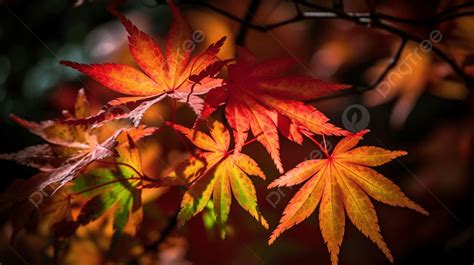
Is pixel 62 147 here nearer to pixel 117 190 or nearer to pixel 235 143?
pixel 117 190

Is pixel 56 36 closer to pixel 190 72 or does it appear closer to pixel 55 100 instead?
pixel 55 100

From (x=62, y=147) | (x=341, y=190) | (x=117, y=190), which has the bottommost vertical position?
(x=341, y=190)

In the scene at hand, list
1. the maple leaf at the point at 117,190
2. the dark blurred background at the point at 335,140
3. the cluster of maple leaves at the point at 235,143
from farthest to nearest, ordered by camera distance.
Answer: the dark blurred background at the point at 335,140 → the maple leaf at the point at 117,190 → the cluster of maple leaves at the point at 235,143

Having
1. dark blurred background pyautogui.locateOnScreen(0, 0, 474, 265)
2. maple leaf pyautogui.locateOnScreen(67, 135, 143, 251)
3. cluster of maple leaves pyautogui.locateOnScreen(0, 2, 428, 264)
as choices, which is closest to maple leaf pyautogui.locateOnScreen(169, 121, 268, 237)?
cluster of maple leaves pyautogui.locateOnScreen(0, 2, 428, 264)

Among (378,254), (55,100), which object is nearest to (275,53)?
(378,254)

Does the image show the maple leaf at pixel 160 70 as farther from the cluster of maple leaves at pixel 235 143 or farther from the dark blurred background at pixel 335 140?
the dark blurred background at pixel 335 140

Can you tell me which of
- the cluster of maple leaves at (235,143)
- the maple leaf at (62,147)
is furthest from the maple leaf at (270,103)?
the maple leaf at (62,147)

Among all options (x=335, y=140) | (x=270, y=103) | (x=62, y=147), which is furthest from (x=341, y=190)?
(x=335, y=140)
